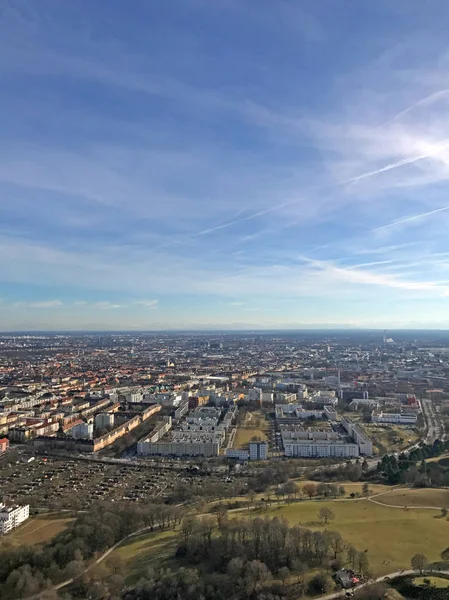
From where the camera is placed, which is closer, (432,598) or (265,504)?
(432,598)

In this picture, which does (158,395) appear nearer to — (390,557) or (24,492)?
(24,492)

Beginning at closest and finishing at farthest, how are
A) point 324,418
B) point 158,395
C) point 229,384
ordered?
point 324,418
point 158,395
point 229,384

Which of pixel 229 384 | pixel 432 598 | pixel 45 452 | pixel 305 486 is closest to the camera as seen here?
pixel 432 598

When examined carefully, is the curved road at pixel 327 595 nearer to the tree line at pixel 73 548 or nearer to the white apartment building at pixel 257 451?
the tree line at pixel 73 548

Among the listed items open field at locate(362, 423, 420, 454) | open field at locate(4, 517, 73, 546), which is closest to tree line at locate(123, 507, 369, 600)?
open field at locate(4, 517, 73, 546)

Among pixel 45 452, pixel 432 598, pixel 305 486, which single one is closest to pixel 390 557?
pixel 432 598

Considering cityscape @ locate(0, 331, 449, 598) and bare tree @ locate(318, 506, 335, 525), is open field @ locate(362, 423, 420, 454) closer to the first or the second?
cityscape @ locate(0, 331, 449, 598)
